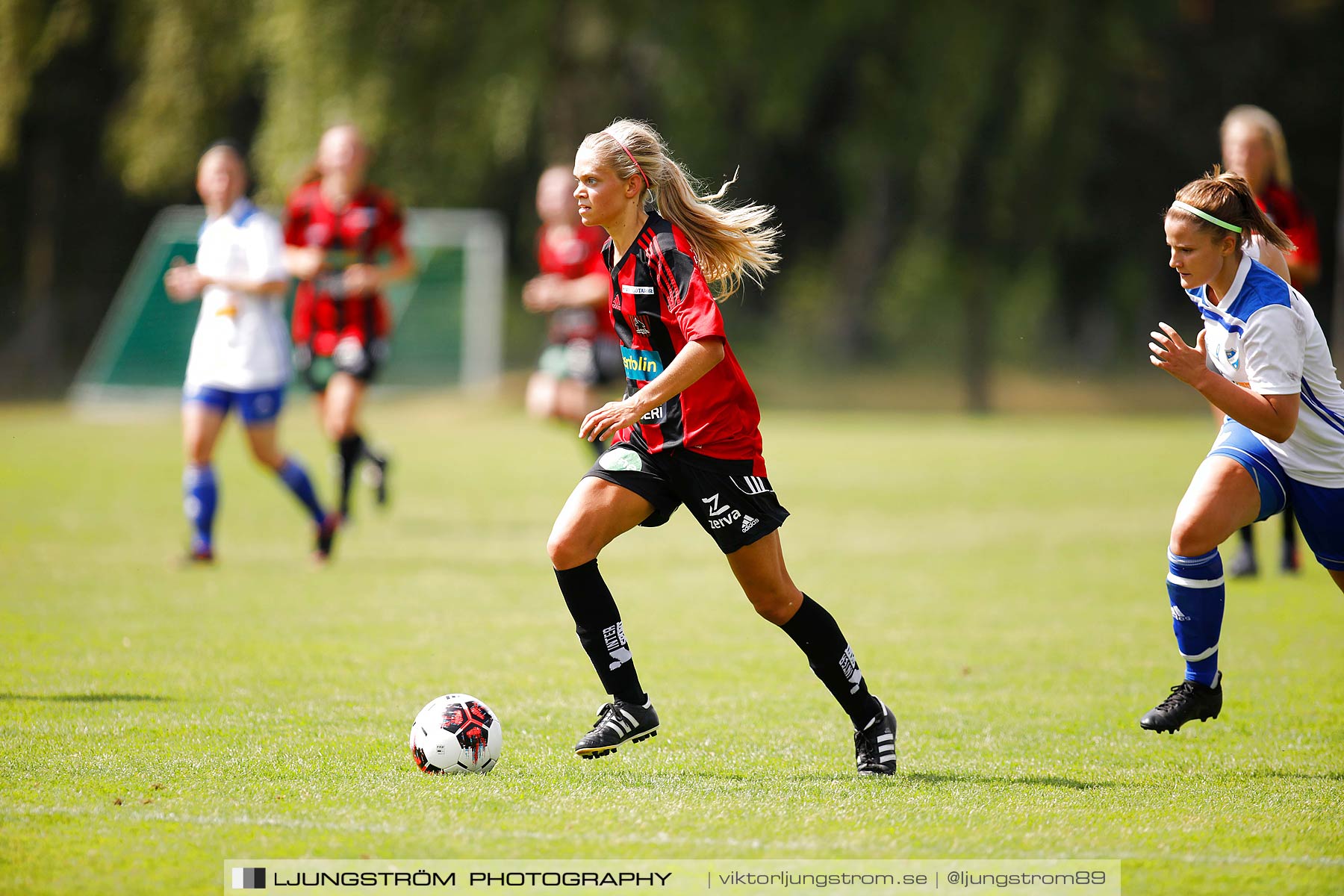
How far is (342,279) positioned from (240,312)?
0.91 m

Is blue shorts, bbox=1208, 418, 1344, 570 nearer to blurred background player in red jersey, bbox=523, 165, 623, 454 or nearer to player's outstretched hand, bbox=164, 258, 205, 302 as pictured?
player's outstretched hand, bbox=164, 258, 205, 302

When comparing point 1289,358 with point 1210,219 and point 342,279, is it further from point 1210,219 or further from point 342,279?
point 342,279

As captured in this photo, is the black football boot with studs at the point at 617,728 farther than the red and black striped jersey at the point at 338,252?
No

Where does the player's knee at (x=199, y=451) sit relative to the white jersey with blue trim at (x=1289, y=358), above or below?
below

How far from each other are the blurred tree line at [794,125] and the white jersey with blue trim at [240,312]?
1193 centimetres

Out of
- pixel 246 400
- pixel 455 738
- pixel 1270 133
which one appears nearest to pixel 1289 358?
Result: pixel 455 738

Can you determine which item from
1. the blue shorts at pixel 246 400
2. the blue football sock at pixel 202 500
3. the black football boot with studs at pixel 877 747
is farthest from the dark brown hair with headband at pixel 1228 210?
the blue football sock at pixel 202 500

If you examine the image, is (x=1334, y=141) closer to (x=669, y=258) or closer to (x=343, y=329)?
(x=343, y=329)

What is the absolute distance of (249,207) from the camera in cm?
913

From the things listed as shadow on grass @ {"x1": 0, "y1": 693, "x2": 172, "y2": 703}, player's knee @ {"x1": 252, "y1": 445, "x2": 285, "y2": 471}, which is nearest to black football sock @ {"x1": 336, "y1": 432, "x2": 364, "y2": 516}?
player's knee @ {"x1": 252, "y1": 445, "x2": 285, "y2": 471}

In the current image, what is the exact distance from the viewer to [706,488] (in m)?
4.47

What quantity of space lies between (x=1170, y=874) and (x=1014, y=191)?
76.8 ft

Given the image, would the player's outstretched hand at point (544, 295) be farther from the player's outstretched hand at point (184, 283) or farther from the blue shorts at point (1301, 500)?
the blue shorts at point (1301, 500)

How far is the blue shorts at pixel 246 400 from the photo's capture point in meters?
8.79
